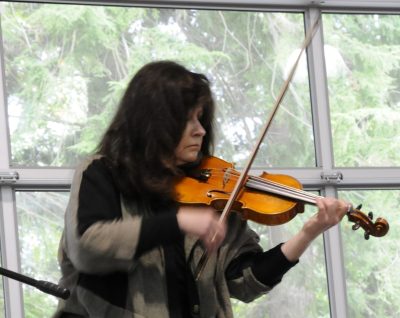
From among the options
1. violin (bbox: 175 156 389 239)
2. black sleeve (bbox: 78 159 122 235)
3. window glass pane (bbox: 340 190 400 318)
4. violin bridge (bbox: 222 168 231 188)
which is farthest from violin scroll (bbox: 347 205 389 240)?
window glass pane (bbox: 340 190 400 318)

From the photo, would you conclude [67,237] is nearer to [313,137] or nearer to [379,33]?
[313,137]

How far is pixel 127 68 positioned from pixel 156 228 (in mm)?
1728

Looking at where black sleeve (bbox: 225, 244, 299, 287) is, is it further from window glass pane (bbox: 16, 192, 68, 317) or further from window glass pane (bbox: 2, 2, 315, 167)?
window glass pane (bbox: 2, 2, 315, 167)

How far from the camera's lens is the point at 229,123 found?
373 centimetres

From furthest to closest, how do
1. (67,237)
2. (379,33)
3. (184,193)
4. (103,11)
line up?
(379,33)
(103,11)
(184,193)
(67,237)

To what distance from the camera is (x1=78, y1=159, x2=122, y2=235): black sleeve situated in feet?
6.75

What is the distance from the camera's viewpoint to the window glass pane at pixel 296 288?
361 cm

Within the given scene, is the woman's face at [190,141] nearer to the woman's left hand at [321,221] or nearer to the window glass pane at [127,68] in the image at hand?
the woman's left hand at [321,221]

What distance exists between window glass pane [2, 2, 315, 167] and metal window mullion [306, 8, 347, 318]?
0.13 feet

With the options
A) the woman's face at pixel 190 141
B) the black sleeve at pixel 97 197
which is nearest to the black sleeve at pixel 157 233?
the black sleeve at pixel 97 197

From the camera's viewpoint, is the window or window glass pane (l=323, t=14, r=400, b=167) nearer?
the window

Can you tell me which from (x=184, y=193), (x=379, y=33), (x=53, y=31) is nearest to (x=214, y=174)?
(x=184, y=193)

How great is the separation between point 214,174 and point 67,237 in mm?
461

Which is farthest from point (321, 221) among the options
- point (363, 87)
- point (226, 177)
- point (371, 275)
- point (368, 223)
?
point (363, 87)
